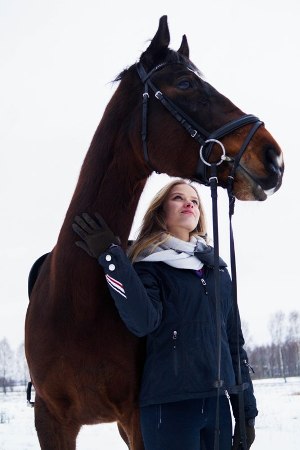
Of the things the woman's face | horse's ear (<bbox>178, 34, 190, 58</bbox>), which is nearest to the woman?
the woman's face

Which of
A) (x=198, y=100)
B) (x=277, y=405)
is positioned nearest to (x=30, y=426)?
(x=277, y=405)

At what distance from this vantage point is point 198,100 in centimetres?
287

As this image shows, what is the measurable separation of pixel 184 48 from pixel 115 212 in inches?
50.1

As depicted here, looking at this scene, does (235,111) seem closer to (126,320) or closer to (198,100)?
(198,100)

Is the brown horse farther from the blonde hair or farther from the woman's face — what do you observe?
the woman's face

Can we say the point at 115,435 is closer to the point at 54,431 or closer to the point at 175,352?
the point at 54,431

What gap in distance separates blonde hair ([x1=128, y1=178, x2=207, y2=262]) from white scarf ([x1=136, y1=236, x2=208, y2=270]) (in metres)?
0.05

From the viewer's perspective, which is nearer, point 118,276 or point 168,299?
point 118,276

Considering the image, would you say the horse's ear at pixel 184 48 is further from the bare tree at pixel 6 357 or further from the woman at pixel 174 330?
the bare tree at pixel 6 357

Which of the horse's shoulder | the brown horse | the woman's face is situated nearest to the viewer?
the brown horse

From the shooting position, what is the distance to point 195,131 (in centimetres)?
278

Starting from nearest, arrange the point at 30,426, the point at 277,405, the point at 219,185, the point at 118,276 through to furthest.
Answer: the point at 118,276 < the point at 219,185 < the point at 30,426 < the point at 277,405

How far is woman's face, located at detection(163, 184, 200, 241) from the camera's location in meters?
3.39

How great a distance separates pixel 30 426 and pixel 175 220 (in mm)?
13191
